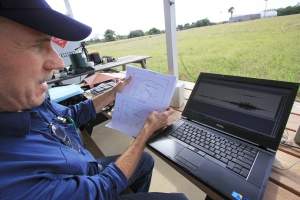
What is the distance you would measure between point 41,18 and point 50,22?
0.02m

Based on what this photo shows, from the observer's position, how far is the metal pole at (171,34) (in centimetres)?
136

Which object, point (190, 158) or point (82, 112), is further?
point (82, 112)

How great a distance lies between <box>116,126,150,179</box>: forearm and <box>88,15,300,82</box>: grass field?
3.12 ft

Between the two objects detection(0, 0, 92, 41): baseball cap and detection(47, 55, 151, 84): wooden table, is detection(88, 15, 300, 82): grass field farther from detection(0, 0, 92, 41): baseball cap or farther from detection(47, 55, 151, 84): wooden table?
detection(0, 0, 92, 41): baseball cap

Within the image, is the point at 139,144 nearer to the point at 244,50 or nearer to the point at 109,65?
the point at 109,65

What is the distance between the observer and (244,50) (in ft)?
7.99

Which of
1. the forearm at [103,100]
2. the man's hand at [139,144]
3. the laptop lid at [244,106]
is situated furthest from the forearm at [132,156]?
the forearm at [103,100]

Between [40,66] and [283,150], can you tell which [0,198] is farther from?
[283,150]

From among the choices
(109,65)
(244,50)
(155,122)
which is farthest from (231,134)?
(244,50)

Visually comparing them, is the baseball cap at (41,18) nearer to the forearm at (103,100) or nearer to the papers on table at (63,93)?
the forearm at (103,100)

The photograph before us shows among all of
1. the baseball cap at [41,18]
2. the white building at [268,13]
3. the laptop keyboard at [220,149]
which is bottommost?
the laptop keyboard at [220,149]

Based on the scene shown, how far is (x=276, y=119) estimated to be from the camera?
0.66 m

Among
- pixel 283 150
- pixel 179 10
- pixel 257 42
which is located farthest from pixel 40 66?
pixel 257 42

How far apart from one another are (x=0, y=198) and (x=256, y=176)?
66 cm
